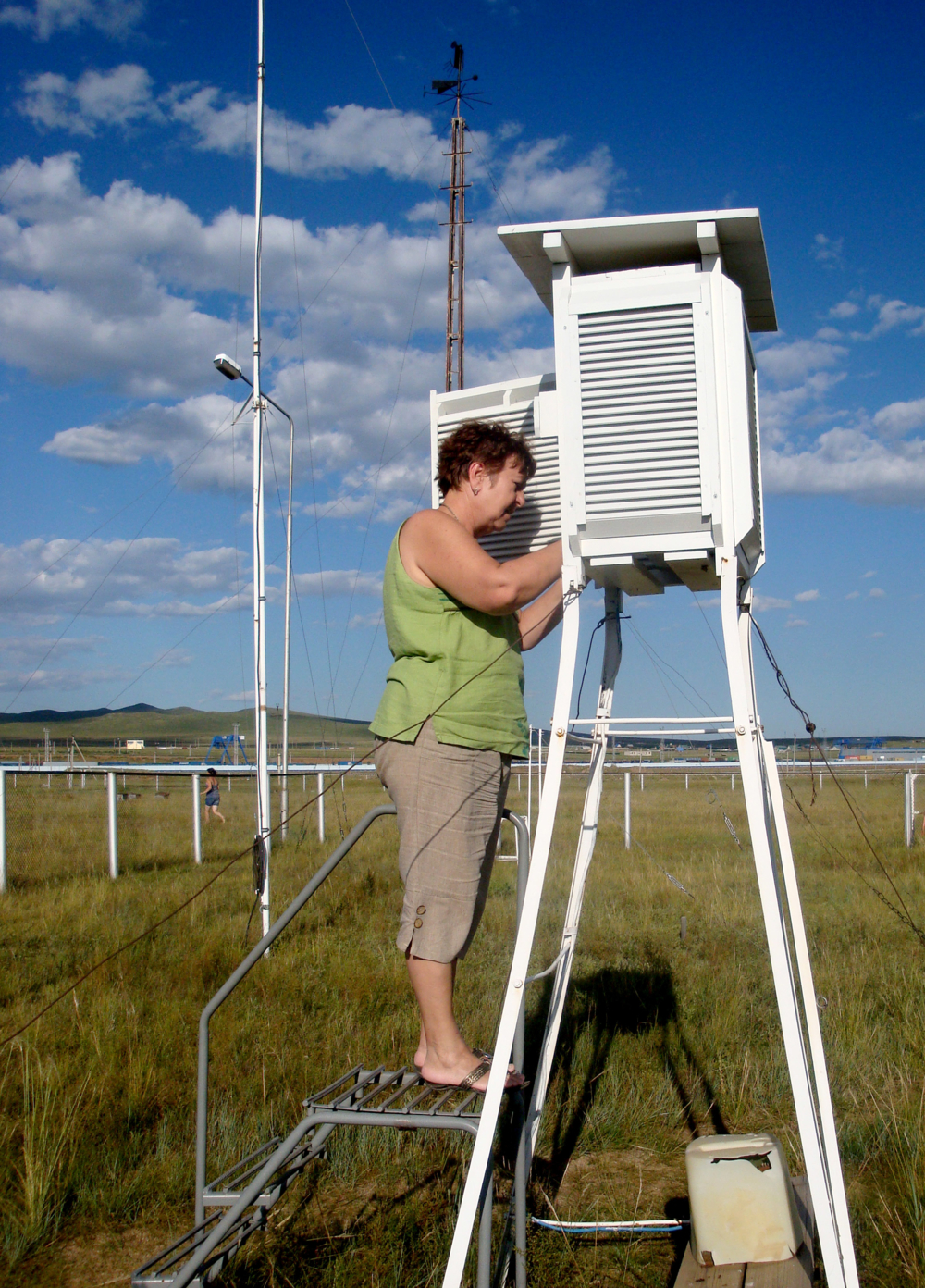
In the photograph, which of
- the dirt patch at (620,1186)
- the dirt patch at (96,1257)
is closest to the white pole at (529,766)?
the dirt patch at (620,1186)

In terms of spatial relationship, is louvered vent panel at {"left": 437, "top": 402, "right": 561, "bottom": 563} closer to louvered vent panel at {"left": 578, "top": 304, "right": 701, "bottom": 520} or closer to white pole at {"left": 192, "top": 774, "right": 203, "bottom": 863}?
louvered vent panel at {"left": 578, "top": 304, "right": 701, "bottom": 520}

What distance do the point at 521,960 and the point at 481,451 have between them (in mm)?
1226

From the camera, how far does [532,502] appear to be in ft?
9.46

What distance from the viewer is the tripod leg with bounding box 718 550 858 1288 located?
2.06m

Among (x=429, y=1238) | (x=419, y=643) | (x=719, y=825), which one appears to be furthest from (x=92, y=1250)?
(x=719, y=825)

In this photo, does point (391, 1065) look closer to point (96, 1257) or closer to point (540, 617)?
point (96, 1257)

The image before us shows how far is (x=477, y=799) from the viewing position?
2.41 meters

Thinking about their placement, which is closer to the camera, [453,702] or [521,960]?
[521,960]

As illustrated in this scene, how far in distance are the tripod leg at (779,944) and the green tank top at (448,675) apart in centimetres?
54

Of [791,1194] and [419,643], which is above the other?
[419,643]

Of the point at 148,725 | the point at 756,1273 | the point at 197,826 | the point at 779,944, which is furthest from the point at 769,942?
the point at 148,725

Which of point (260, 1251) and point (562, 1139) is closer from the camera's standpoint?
point (260, 1251)

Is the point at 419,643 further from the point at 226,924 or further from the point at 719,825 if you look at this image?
the point at 719,825

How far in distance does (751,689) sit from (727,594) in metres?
0.29
